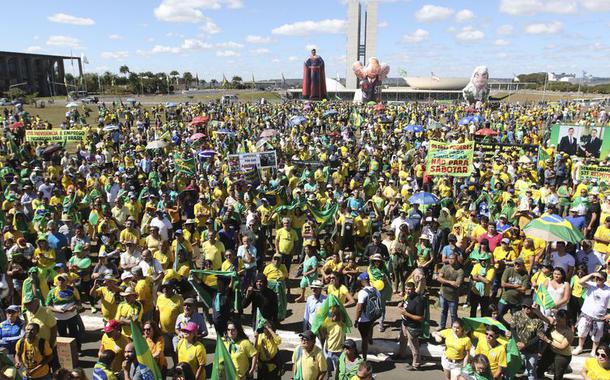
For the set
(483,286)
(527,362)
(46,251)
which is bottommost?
(527,362)

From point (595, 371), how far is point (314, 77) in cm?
6860

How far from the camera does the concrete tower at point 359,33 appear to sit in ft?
334

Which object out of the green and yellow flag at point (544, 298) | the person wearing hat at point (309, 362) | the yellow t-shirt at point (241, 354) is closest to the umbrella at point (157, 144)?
the yellow t-shirt at point (241, 354)

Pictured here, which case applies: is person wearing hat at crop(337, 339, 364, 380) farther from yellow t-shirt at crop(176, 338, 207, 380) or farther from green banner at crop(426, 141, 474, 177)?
green banner at crop(426, 141, 474, 177)

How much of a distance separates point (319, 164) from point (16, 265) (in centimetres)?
942

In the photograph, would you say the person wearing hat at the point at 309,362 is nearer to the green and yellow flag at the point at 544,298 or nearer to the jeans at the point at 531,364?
the jeans at the point at 531,364

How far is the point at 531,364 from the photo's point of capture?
19.0 ft

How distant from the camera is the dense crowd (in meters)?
5.20

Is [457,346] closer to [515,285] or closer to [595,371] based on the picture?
[595,371]

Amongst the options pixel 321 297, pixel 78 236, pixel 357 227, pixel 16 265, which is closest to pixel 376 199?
pixel 357 227

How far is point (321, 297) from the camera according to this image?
600 cm

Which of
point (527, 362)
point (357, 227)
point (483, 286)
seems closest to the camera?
point (527, 362)

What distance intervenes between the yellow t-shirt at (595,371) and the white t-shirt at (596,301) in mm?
1835

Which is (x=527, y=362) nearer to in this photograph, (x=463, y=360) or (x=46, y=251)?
(x=463, y=360)
